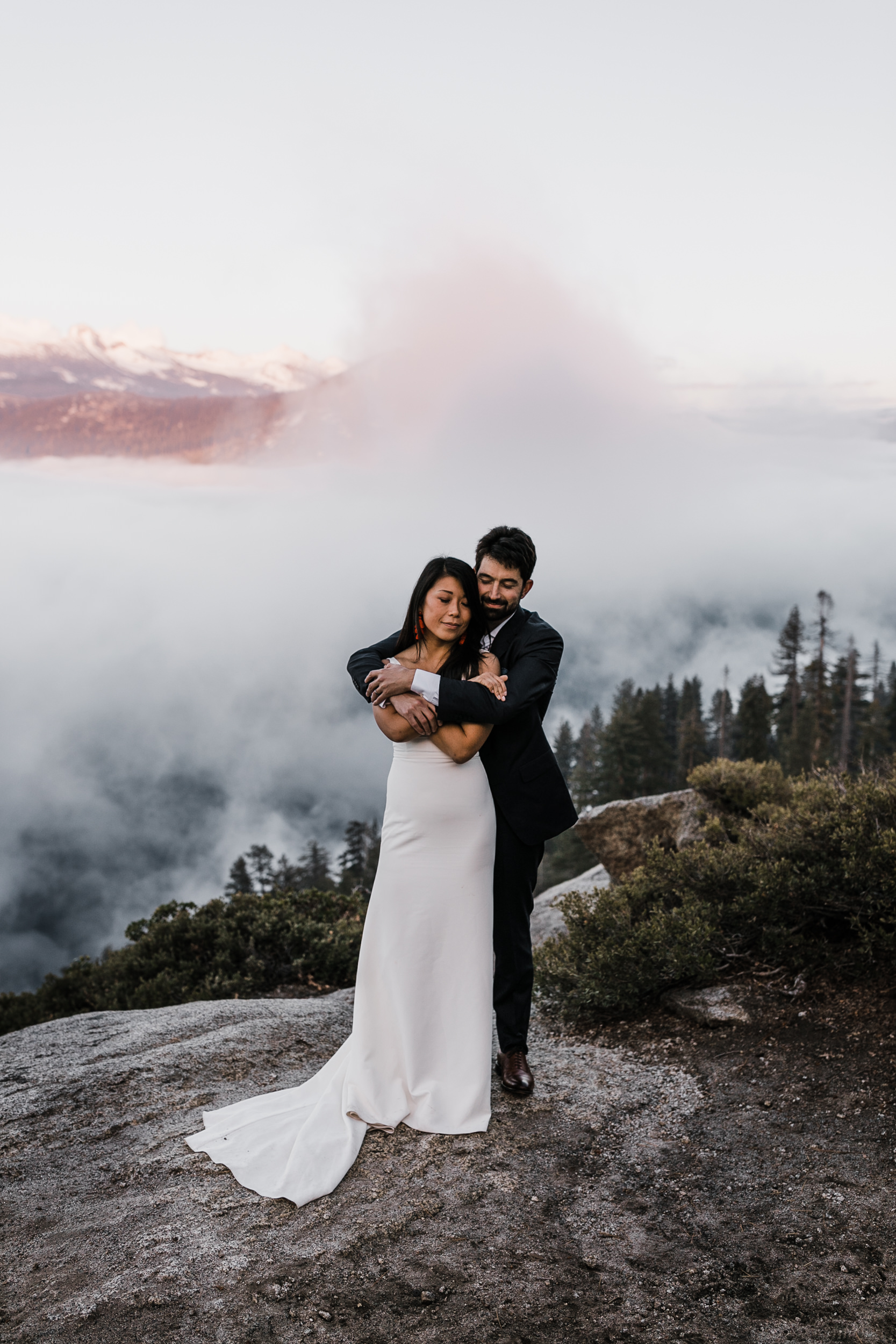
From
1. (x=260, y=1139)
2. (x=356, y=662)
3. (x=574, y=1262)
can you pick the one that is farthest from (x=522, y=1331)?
(x=356, y=662)

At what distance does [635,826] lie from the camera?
897 cm

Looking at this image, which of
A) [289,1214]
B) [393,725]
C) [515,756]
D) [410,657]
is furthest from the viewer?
[515,756]

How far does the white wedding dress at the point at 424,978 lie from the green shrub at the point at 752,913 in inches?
82.7

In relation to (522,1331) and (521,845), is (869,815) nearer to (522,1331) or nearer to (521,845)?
(521,845)

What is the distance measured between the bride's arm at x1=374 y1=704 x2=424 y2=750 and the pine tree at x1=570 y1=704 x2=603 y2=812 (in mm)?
25329

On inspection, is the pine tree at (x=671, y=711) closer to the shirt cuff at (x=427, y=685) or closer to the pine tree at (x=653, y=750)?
the pine tree at (x=653, y=750)

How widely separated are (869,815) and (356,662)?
4302 mm

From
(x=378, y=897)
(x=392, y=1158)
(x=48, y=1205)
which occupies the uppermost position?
(x=378, y=897)

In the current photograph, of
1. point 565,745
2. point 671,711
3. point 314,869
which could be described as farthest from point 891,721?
Result: point 314,869

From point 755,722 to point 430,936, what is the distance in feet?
165

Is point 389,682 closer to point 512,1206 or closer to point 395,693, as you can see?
point 395,693

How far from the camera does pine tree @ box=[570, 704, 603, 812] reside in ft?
168

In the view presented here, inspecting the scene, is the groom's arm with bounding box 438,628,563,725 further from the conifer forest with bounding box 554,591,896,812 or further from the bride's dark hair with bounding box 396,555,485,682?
the conifer forest with bounding box 554,591,896,812

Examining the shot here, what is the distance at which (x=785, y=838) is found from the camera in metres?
6.58
